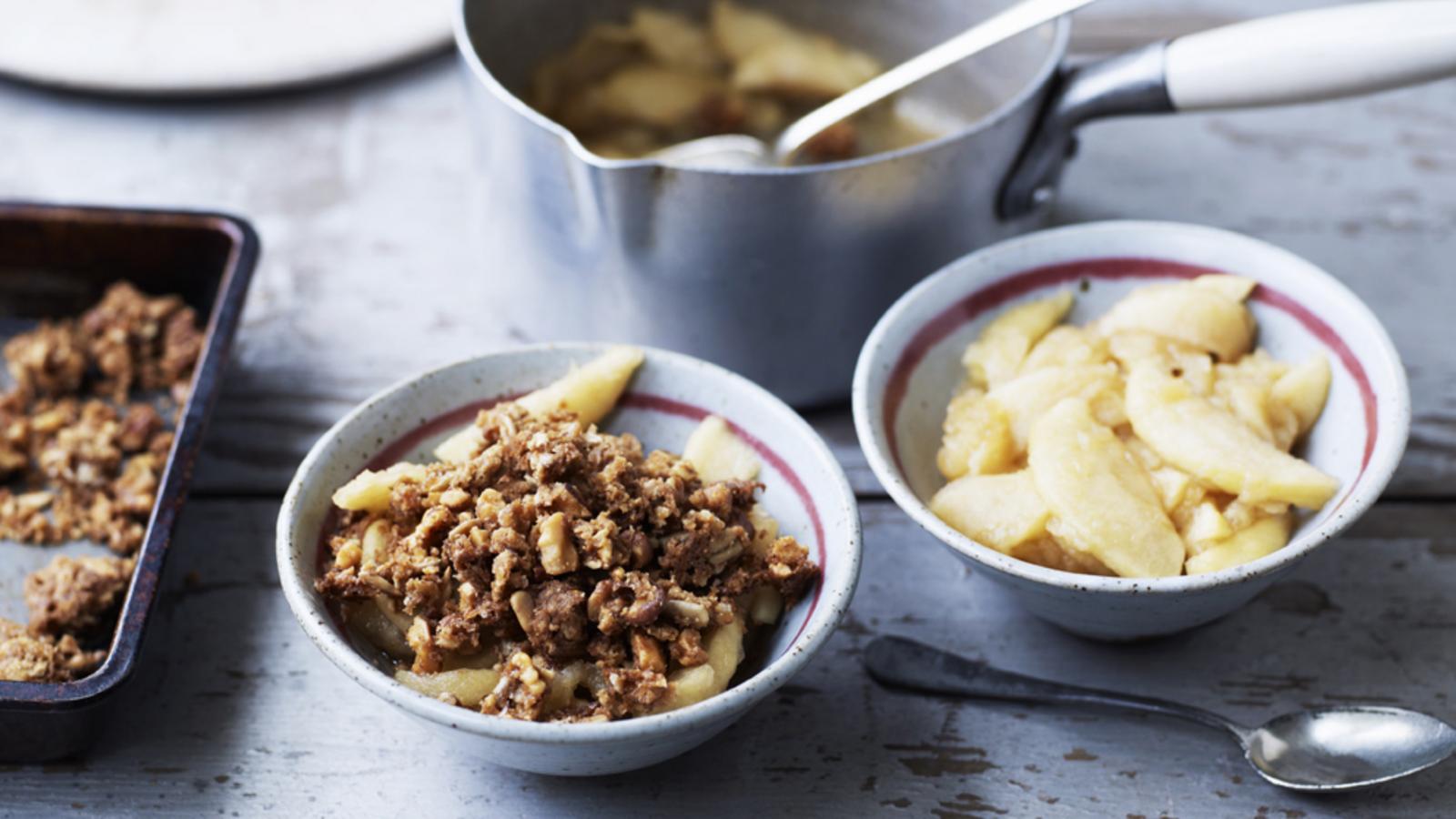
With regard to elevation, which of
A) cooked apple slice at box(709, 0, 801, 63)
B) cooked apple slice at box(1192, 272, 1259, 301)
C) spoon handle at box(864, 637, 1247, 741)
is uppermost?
cooked apple slice at box(709, 0, 801, 63)

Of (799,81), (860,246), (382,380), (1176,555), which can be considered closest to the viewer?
(1176,555)

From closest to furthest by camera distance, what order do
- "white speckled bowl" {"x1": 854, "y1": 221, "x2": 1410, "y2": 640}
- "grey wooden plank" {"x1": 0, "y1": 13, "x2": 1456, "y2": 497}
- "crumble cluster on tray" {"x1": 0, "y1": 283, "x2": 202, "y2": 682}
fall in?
"white speckled bowl" {"x1": 854, "y1": 221, "x2": 1410, "y2": 640}, "crumble cluster on tray" {"x1": 0, "y1": 283, "x2": 202, "y2": 682}, "grey wooden plank" {"x1": 0, "y1": 13, "x2": 1456, "y2": 497}

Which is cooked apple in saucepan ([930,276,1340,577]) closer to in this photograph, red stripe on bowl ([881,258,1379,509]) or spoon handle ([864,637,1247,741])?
red stripe on bowl ([881,258,1379,509])

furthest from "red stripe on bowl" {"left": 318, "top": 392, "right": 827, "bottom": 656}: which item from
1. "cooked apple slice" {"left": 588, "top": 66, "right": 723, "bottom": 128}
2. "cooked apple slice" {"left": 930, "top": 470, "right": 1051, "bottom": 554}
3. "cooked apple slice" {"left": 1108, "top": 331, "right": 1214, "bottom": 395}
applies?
"cooked apple slice" {"left": 588, "top": 66, "right": 723, "bottom": 128}

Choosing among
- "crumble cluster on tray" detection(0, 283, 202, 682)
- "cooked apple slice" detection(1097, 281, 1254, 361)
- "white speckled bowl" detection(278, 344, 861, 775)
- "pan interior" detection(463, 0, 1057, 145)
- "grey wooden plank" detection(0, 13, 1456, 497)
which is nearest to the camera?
"white speckled bowl" detection(278, 344, 861, 775)

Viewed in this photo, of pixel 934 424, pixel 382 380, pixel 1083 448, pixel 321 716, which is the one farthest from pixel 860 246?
pixel 321 716

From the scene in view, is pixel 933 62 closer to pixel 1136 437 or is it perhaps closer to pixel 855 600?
pixel 1136 437

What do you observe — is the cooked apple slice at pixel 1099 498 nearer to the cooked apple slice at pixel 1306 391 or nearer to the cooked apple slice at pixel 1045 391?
the cooked apple slice at pixel 1045 391

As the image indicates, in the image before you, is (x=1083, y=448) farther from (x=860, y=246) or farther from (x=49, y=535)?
(x=49, y=535)
